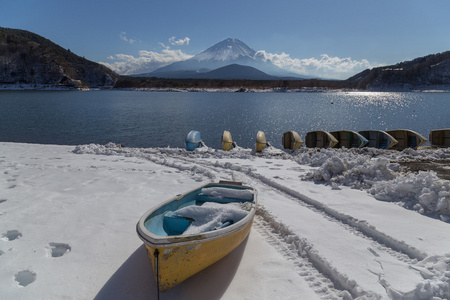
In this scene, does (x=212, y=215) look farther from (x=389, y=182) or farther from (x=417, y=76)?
(x=417, y=76)

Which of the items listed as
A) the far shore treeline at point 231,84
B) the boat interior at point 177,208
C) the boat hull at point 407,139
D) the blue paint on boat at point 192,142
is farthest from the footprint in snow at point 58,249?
the far shore treeline at point 231,84

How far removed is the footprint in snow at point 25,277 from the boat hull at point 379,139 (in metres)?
19.6

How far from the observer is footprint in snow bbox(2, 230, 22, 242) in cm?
557

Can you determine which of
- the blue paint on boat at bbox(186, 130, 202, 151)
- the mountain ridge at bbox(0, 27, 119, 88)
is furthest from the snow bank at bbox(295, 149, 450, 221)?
the mountain ridge at bbox(0, 27, 119, 88)

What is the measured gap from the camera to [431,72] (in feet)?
514

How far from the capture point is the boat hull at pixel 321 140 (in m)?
19.0

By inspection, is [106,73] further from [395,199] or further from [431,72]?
Answer: [395,199]

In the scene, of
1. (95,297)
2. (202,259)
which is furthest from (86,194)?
(202,259)

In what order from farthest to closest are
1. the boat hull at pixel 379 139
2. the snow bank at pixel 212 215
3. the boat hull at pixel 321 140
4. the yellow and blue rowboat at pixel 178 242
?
1. the boat hull at pixel 321 140
2. the boat hull at pixel 379 139
3. the snow bank at pixel 212 215
4. the yellow and blue rowboat at pixel 178 242

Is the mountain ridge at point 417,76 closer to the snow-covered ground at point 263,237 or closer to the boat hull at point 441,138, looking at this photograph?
the boat hull at point 441,138

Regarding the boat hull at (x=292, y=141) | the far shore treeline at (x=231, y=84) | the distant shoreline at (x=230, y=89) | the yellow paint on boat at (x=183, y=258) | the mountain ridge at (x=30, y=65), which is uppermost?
the mountain ridge at (x=30, y=65)

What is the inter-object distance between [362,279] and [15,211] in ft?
24.6

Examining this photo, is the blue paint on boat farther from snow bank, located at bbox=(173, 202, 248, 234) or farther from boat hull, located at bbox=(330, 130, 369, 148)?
snow bank, located at bbox=(173, 202, 248, 234)

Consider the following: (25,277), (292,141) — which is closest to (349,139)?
(292,141)
